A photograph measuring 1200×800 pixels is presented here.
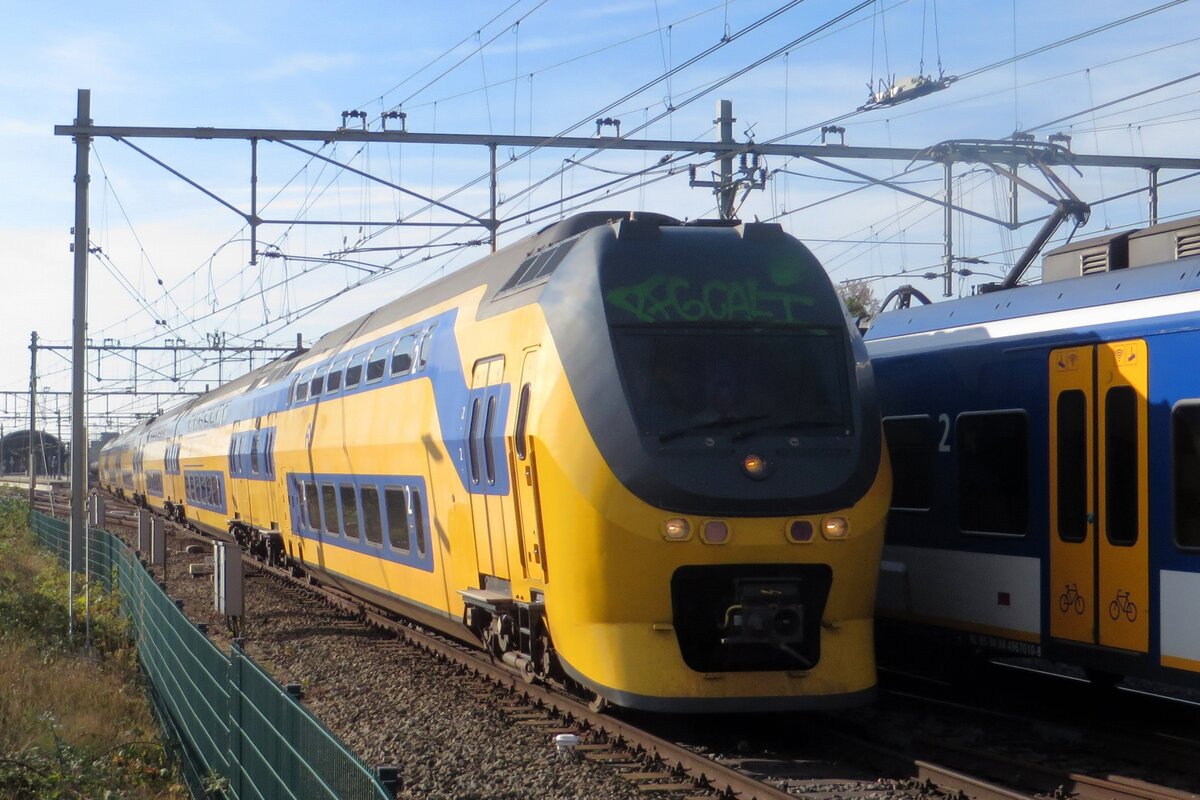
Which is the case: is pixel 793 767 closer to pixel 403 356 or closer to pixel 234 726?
pixel 234 726

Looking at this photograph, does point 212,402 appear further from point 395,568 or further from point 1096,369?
point 1096,369

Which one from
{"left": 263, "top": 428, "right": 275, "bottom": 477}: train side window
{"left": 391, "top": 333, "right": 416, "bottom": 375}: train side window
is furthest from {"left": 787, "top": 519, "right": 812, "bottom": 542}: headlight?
{"left": 263, "top": 428, "right": 275, "bottom": 477}: train side window

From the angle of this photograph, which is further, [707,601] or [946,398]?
[946,398]

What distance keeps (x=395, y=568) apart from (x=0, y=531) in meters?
24.3

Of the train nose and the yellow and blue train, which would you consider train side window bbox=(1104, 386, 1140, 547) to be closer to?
the yellow and blue train

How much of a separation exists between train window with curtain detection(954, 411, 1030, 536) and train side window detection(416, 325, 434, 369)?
444cm

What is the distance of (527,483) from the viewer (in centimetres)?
901

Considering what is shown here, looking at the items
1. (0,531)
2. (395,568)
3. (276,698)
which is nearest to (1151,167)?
(395,568)

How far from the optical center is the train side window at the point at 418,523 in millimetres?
11938

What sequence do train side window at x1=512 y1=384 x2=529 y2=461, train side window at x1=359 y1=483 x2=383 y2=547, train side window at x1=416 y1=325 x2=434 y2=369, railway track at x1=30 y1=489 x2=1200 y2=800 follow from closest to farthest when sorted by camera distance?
1. railway track at x1=30 y1=489 x2=1200 y2=800
2. train side window at x1=512 y1=384 x2=529 y2=461
3. train side window at x1=416 y1=325 x2=434 y2=369
4. train side window at x1=359 y1=483 x2=383 y2=547

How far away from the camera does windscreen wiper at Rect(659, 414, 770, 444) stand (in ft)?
27.5

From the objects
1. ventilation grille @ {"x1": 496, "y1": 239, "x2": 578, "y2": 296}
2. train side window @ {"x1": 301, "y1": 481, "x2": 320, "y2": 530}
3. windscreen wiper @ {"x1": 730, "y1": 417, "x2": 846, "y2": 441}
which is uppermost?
ventilation grille @ {"x1": 496, "y1": 239, "x2": 578, "y2": 296}

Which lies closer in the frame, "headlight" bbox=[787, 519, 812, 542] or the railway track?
the railway track

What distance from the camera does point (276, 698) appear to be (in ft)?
20.0
